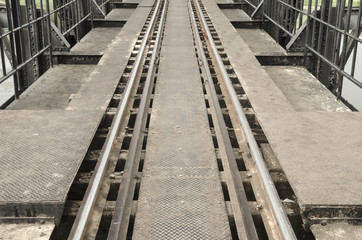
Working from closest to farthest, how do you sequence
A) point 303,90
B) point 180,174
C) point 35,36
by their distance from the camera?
point 180,174 → point 303,90 → point 35,36

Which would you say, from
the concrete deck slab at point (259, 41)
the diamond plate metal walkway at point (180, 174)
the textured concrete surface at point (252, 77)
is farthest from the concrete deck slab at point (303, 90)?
the diamond plate metal walkway at point (180, 174)

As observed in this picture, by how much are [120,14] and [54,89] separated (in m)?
7.33

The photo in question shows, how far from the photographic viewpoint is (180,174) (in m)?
4.03

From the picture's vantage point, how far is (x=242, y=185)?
380cm

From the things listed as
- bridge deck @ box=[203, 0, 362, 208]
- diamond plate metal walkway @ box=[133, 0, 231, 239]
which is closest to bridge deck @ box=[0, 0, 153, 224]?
diamond plate metal walkway @ box=[133, 0, 231, 239]

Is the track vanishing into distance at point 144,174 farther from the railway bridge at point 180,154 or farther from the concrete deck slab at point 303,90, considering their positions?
the concrete deck slab at point 303,90

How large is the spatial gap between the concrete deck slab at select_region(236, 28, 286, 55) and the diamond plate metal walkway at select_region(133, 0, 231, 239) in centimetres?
373

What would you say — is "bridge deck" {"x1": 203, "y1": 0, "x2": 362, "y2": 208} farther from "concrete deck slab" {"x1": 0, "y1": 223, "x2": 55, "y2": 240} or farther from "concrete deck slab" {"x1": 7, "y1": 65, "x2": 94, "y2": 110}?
"concrete deck slab" {"x1": 7, "y1": 65, "x2": 94, "y2": 110}

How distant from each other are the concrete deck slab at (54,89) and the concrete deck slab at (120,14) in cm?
478

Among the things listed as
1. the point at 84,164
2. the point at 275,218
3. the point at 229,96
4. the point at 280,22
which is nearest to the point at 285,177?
the point at 275,218

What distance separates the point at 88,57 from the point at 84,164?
5.11 metres

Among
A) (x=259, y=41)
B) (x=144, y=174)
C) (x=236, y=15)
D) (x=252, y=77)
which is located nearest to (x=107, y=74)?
(x=252, y=77)

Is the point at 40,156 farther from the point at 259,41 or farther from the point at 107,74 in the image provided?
the point at 259,41

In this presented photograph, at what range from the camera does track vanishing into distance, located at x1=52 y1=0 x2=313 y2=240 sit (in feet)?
11.1
